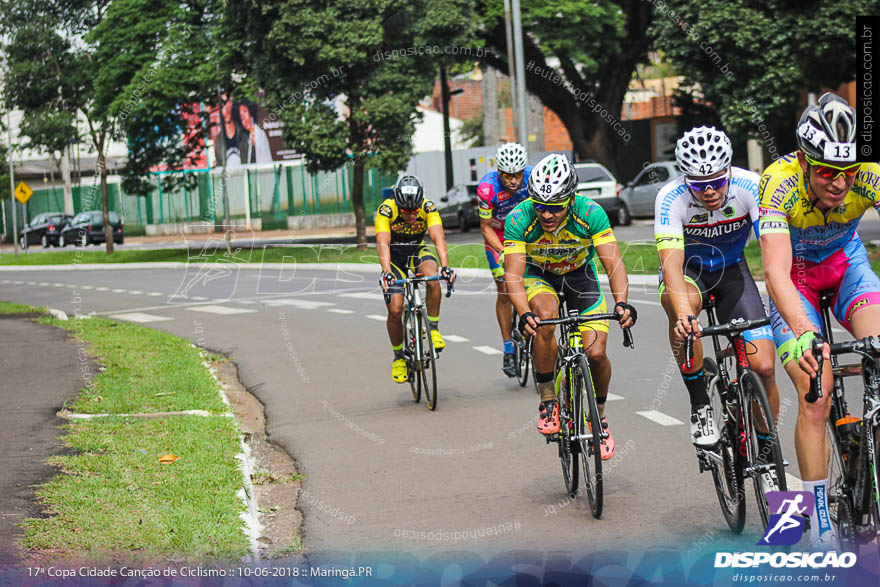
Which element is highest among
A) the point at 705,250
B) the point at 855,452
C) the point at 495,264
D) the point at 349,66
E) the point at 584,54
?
the point at 584,54

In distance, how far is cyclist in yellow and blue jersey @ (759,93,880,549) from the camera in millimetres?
4789

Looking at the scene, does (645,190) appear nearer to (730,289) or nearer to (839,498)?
(730,289)

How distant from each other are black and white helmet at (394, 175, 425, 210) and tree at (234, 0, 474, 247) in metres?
20.6

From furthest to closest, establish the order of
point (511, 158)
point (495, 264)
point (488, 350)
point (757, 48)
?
point (757, 48) → point (488, 350) → point (495, 264) → point (511, 158)

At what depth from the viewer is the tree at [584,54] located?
38688 millimetres

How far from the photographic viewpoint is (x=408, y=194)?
10008mm

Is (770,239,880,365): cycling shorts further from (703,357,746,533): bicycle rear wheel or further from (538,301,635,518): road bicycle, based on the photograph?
(538,301,635,518): road bicycle

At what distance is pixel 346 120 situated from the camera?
32062 mm

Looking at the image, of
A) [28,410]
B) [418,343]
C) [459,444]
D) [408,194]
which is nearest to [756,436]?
[459,444]

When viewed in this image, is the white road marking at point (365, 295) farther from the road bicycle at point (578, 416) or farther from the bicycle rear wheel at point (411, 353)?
the road bicycle at point (578, 416)

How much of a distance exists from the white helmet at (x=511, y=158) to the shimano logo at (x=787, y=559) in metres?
4.93

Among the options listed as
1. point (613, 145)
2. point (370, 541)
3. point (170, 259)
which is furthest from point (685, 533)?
point (613, 145)

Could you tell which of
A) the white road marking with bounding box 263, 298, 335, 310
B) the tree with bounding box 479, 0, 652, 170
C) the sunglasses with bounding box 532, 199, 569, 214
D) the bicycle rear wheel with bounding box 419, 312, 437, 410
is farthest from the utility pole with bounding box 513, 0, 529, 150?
the sunglasses with bounding box 532, 199, 569, 214

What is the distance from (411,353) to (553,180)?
3917 millimetres
